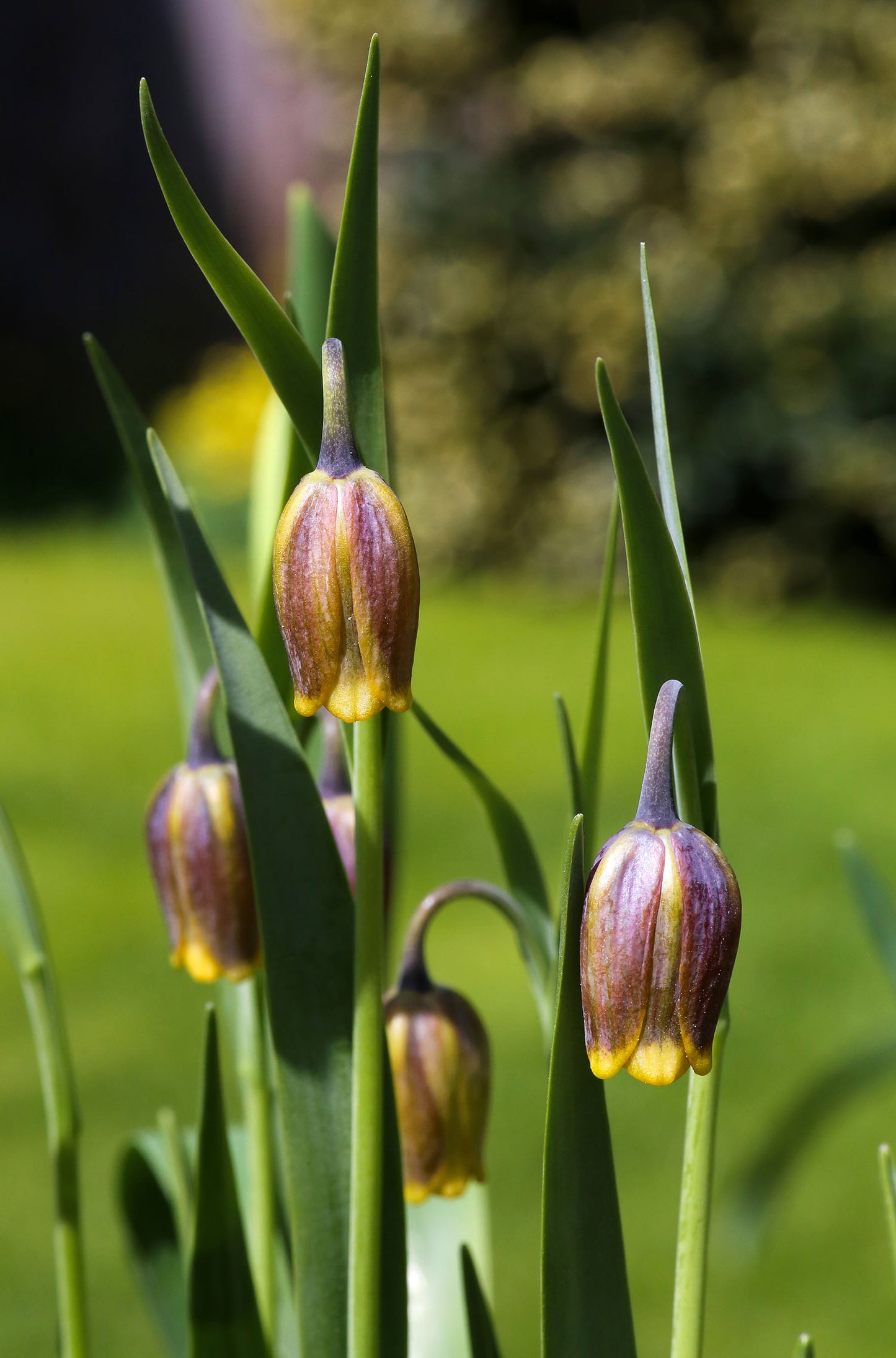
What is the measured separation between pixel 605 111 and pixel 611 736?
2175 millimetres

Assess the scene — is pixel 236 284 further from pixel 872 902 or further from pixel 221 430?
pixel 221 430

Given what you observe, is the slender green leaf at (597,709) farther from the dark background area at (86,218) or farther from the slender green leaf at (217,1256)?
the dark background area at (86,218)

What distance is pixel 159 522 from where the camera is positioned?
0.75 metres

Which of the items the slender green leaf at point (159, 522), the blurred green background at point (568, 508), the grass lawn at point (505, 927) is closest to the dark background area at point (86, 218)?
the blurred green background at point (568, 508)

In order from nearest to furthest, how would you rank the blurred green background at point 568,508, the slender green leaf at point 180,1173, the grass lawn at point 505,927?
the slender green leaf at point 180,1173 → the grass lawn at point 505,927 → the blurred green background at point 568,508

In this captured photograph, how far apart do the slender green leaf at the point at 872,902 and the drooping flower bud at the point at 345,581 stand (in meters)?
0.46

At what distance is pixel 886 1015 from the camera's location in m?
2.46

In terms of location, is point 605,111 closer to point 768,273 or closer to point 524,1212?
point 768,273

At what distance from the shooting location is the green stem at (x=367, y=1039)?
0.57 m

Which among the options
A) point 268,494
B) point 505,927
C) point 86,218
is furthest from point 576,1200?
point 86,218

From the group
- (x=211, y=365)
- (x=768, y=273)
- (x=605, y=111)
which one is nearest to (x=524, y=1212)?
(x=768, y=273)

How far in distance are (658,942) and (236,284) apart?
0.90ft

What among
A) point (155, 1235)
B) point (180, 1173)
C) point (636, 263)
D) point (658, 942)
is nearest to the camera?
point (658, 942)

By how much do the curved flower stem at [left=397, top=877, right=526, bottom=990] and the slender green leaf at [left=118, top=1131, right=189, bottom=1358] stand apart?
1.04ft
